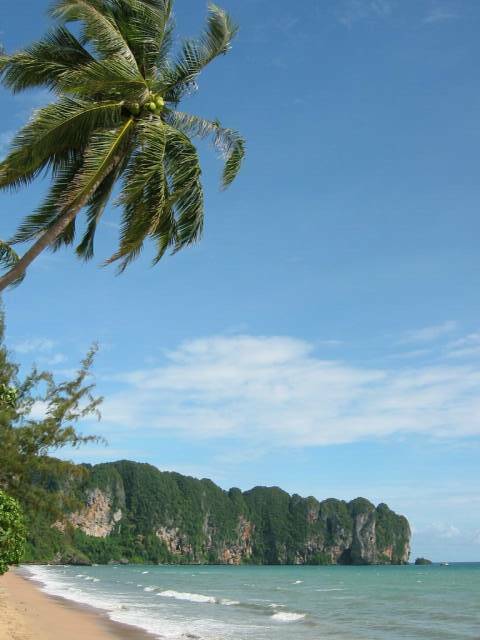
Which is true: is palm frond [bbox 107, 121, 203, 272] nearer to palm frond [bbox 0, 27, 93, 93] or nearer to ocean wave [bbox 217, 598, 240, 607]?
palm frond [bbox 0, 27, 93, 93]

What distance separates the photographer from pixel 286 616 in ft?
93.7

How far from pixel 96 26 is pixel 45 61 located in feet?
3.67

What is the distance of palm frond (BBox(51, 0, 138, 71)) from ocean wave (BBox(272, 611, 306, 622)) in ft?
75.4

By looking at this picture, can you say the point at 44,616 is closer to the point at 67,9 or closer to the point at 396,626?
the point at 396,626

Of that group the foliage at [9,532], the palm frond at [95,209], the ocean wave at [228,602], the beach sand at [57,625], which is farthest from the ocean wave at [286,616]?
the palm frond at [95,209]

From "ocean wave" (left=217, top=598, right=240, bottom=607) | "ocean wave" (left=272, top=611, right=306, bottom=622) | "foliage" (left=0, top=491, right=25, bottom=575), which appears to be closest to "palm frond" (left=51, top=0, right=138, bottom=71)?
"foliage" (left=0, top=491, right=25, bottom=575)

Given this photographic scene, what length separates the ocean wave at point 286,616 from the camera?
2755 cm

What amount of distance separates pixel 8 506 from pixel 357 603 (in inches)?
1096

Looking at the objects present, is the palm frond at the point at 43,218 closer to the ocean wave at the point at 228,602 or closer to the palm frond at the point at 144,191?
the palm frond at the point at 144,191

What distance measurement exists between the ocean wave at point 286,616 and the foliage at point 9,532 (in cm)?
1300

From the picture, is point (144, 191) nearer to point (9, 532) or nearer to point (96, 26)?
point (96, 26)

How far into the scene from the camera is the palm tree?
34.8ft

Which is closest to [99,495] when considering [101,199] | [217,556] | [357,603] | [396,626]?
[217,556]

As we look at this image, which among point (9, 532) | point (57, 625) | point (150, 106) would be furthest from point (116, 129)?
point (57, 625)
